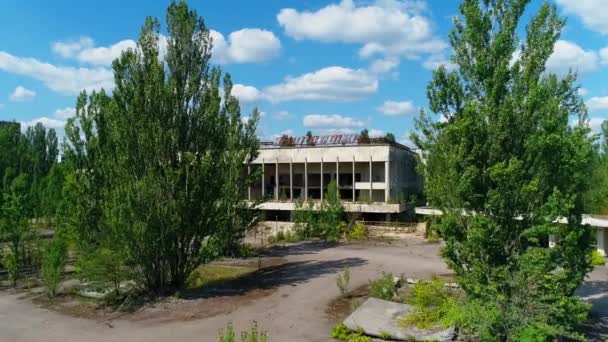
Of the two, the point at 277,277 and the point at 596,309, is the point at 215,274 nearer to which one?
the point at 277,277

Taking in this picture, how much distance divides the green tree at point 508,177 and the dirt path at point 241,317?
4864 mm

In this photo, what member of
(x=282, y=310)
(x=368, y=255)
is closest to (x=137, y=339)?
(x=282, y=310)

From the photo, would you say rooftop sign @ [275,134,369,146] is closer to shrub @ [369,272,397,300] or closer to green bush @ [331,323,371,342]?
shrub @ [369,272,397,300]

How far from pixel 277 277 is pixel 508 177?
12.3m

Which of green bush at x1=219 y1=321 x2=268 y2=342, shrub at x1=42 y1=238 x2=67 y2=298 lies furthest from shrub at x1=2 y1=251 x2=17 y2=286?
green bush at x1=219 y1=321 x2=268 y2=342

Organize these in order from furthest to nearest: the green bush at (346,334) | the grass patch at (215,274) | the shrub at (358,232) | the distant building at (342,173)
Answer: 1. the distant building at (342,173)
2. the shrub at (358,232)
3. the grass patch at (215,274)
4. the green bush at (346,334)

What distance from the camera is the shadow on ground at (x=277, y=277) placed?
1733cm

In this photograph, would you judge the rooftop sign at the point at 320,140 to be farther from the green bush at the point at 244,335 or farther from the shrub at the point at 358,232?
the green bush at the point at 244,335

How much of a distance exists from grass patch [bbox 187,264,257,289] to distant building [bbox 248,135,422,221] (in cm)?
1520

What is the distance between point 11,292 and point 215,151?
1010cm

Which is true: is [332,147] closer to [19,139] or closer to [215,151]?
[215,151]

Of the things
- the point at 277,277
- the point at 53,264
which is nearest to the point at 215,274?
the point at 277,277

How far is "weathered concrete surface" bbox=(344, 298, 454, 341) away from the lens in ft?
38.1

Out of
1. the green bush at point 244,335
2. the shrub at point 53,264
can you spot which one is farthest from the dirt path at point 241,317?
the shrub at point 53,264
